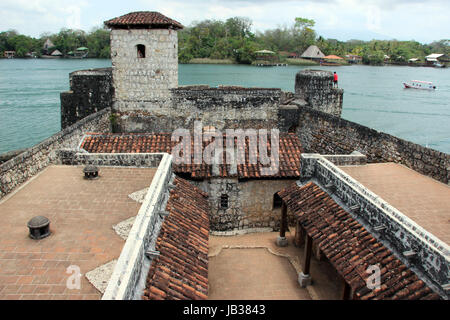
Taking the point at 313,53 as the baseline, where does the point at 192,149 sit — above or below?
below

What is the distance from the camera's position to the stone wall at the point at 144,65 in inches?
667

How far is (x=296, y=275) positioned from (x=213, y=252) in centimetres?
275

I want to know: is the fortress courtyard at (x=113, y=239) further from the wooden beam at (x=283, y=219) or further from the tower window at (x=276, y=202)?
the tower window at (x=276, y=202)

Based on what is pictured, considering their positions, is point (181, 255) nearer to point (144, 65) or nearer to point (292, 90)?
point (144, 65)

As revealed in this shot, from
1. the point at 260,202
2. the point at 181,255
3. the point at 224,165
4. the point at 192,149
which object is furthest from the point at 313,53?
the point at 181,255

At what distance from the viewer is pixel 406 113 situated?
157 feet

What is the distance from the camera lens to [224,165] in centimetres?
1320

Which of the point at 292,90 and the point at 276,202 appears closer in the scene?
the point at 276,202

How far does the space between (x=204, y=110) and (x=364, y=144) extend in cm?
746

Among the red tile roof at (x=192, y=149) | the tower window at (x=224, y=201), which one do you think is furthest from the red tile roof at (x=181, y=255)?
the tower window at (x=224, y=201)

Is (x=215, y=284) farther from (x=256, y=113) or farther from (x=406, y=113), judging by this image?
(x=406, y=113)

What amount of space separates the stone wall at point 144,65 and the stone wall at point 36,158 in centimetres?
291

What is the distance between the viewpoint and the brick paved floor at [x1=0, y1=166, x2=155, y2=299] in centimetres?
600
